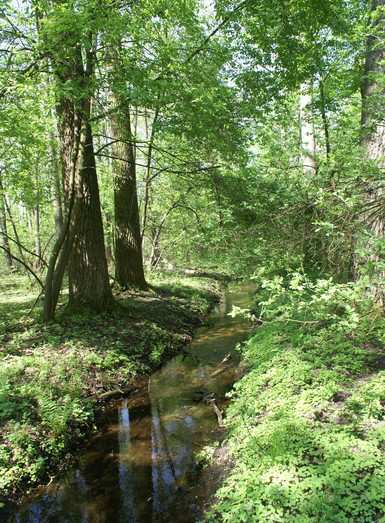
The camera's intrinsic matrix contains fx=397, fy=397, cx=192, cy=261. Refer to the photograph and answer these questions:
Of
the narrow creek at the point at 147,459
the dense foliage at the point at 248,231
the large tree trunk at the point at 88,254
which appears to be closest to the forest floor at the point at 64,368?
the dense foliage at the point at 248,231

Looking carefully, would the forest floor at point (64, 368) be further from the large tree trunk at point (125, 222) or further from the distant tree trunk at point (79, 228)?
the large tree trunk at point (125, 222)

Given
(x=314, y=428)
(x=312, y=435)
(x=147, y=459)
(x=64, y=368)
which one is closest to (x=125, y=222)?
(x=64, y=368)

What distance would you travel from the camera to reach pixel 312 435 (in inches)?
153

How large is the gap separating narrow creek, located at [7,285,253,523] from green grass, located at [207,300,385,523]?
743mm

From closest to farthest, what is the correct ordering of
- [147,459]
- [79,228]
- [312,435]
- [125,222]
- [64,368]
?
[312,435]
[147,459]
[64,368]
[79,228]
[125,222]

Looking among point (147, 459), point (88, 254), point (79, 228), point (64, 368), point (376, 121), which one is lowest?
point (147, 459)

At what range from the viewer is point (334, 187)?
482 cm

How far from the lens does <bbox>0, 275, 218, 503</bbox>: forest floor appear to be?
4.95 m

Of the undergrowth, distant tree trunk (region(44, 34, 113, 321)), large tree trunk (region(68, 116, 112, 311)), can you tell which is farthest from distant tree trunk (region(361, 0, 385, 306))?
large tree trunk (region(68, 116, 112, 311))

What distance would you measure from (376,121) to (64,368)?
19.2 feet

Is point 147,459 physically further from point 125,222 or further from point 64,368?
point 125,222

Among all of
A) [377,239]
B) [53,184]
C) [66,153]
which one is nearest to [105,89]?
[66,153]

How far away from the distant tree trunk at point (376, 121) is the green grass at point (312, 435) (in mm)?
1117

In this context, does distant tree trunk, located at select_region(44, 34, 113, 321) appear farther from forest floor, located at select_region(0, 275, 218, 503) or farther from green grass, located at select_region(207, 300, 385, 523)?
green grass, located at select_region(207, 300, 385, 523)
